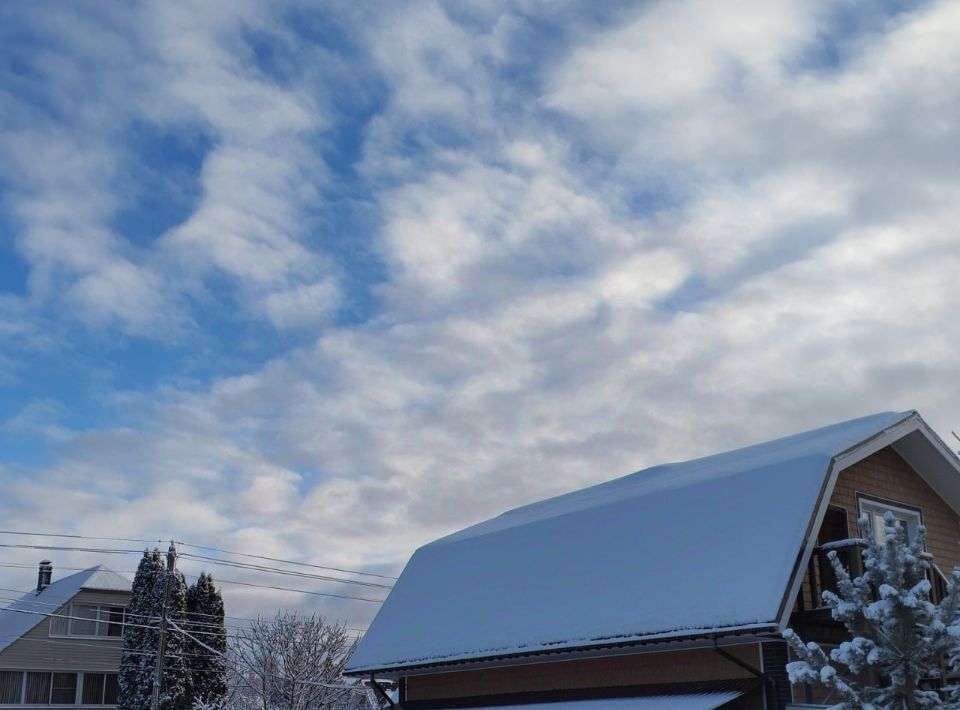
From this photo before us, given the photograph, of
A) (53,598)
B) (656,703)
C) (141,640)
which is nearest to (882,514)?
(656,703)

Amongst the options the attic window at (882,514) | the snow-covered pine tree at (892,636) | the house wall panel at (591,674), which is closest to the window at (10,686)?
the house wall panel at (591,674)

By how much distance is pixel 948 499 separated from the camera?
19312 millimetres

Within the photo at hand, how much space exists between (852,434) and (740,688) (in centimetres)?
442

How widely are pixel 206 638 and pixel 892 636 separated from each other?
1232 inches

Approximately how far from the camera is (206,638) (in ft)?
126

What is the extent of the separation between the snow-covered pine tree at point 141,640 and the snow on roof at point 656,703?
960 inches

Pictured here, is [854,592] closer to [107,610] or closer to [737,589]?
[737,589]

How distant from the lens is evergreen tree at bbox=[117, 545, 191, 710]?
37125mm

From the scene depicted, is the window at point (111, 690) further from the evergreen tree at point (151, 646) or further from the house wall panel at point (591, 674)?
the house wall panel at point (591, 674)

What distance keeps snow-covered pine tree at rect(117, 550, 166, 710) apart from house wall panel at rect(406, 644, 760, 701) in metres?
20.2

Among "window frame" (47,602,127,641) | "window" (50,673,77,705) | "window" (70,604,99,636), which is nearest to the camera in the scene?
"window" (50,673,77,705)

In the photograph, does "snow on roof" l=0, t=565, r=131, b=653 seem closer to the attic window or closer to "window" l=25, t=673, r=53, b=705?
"window" l=25, t=673, r=53, b=705

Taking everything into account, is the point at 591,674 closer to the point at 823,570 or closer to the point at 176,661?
the point at 823,570

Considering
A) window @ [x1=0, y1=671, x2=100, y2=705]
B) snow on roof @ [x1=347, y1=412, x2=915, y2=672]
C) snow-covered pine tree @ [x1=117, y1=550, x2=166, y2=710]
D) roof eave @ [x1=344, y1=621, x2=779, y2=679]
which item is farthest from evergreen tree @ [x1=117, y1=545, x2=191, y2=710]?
roof eave @ [x1=344, y1=621, x2=779, y2=679]
